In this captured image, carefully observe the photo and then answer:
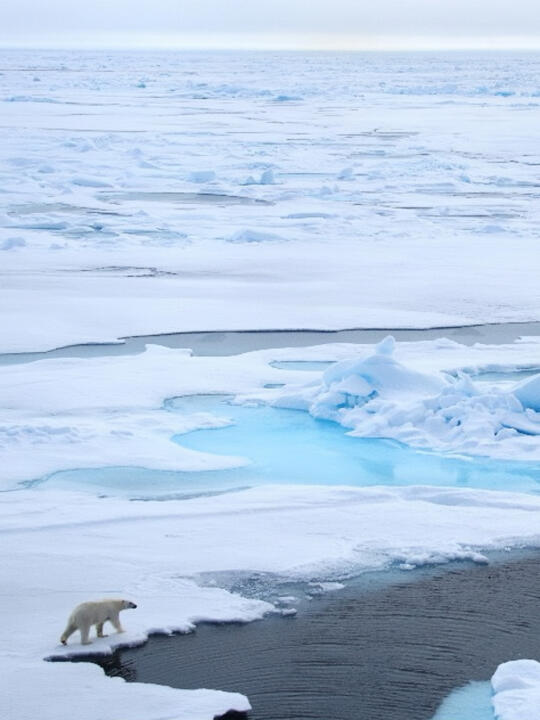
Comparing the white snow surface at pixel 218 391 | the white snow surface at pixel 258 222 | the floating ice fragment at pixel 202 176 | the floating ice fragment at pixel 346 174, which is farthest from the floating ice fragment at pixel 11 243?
the floating ice fragment at pixel 346 174

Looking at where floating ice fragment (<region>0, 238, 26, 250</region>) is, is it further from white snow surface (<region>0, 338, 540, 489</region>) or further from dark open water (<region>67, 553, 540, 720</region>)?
dark open water (<region>67, 553, 540, 720</region>)

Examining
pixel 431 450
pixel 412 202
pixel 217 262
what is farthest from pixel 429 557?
pixel 412 202

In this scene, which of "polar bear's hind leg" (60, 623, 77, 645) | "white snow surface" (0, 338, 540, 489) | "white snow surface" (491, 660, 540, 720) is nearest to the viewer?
"white snow surface" (491, 660, 540, 720)

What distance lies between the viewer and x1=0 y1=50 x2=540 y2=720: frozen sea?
5.01m

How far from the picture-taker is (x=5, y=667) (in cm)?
427

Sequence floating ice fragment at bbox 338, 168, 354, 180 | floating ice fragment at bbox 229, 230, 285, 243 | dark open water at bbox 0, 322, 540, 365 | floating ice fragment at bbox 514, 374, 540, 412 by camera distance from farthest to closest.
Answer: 1. floating ice fragment at bbox 338, 168, 354, 180
2. floating ice fragment at bbox 229, 230, 285, 243
3. dark open water at bbox 0, 322, 540, 365
4. floating ice fragment at bbox 514, 374, 540, 412

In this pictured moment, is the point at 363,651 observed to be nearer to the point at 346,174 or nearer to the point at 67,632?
the point at 67,632

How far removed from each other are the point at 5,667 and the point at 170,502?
1853 millimetres

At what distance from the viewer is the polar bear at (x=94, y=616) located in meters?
4.46

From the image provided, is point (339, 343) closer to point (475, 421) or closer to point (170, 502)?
point (475, 421)

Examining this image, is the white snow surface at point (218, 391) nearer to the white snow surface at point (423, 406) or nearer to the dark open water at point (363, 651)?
the white snow surface at point (423, 406)

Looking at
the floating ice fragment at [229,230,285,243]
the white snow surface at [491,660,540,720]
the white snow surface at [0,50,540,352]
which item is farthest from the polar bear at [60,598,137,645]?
the floating ice fragment at [229,230,285,243]

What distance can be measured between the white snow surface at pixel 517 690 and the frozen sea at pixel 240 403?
1 cm

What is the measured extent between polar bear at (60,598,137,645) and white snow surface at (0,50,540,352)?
5101mm
